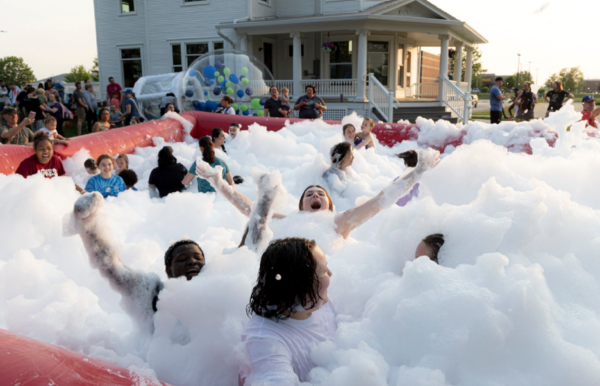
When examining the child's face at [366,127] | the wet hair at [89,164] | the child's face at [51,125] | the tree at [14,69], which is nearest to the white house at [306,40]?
the child's face at [366,127]

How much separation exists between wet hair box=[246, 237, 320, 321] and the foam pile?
26 centimetres

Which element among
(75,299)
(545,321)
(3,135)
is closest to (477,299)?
(545,321)

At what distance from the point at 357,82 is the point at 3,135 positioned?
11167 mm

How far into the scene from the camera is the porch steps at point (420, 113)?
15.6 metres

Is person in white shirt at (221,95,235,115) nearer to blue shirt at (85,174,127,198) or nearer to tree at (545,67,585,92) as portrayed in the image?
blue shirt at (85,174,127,198)

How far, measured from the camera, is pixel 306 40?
60.4 ft

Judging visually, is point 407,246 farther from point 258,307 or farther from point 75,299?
point 75,299

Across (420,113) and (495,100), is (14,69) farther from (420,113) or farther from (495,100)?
(495,100)

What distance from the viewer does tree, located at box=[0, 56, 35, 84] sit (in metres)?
64.8

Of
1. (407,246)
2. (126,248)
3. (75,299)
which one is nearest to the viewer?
(407,246)

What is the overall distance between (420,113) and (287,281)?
48.8 ft

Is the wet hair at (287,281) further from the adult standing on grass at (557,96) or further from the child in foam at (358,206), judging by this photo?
the adult standing on grass at (557,96)

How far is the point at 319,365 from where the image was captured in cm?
196

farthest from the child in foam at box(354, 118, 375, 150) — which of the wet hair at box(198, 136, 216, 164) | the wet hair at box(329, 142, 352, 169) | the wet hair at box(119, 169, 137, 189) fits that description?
the wet hair at box(119, 169, 137, 189)
